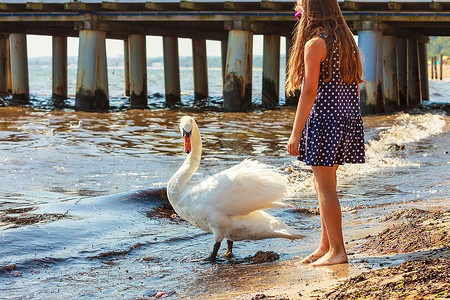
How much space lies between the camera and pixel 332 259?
4586mm

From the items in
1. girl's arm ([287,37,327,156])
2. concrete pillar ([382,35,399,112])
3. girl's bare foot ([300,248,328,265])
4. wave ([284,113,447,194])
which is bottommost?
girl's bare foot ([300,248,328,265])

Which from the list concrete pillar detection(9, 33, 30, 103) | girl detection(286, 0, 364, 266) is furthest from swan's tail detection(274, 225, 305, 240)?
concrete pillar detection(9, 33, 30, 103)

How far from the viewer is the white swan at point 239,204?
563 centimetres

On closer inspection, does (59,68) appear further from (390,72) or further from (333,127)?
(333,127)

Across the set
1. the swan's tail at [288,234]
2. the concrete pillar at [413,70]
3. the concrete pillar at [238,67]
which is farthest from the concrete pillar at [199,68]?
the swan's tail at [288,234]

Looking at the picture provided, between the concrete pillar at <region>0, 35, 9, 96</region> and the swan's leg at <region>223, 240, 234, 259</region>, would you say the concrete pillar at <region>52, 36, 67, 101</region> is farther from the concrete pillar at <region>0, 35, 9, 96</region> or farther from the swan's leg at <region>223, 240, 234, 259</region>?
the swan's leg at <region>223, 240, 234, 259</region>

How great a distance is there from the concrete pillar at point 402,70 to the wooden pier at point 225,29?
1.8 inches

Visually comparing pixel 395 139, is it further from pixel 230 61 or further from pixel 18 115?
pixel 18 115

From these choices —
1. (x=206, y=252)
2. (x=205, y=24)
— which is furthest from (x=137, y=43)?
(x=206, y=252)

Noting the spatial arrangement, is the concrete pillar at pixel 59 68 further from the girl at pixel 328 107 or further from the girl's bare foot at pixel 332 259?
the girl's bare foot at pixel 332 259

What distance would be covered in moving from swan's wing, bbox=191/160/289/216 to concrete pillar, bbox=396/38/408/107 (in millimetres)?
23144

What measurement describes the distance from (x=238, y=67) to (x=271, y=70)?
463cm

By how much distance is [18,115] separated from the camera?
2252 centimetres

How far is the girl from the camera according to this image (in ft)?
15.0
